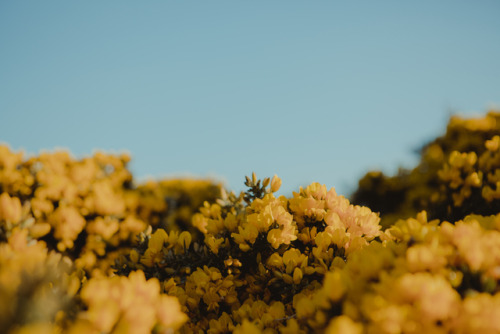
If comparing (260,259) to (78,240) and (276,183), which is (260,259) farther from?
(78,240)

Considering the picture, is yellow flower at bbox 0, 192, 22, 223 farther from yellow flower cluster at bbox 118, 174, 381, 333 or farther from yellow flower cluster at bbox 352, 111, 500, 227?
yellow flower cluster at bbox 352, 111, 500, 227

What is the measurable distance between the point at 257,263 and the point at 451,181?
274 cm

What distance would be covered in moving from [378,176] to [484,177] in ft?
14.0

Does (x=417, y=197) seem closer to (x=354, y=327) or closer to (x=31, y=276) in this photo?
(x=354, y=327)

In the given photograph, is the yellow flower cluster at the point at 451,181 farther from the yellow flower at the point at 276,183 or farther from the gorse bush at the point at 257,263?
the yellow flower at the point at 276,183

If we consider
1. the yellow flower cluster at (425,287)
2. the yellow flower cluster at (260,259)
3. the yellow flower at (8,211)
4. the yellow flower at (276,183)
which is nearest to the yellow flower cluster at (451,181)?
the yellow flower cluster at (260,259)

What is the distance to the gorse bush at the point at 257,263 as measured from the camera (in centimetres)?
123

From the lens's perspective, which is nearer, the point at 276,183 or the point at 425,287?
the point at 425,287

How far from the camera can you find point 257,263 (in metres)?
2.41

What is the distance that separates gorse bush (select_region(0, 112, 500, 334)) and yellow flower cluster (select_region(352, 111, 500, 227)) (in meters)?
0.03

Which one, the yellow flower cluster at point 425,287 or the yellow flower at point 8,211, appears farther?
the yellow flower at point 8,211

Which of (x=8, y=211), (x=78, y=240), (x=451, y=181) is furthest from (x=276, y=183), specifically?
(x=78, y=240)

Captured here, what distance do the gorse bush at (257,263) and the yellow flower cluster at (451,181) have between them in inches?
1.0

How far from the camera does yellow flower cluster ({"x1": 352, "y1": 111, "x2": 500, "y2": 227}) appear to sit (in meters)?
3.46
